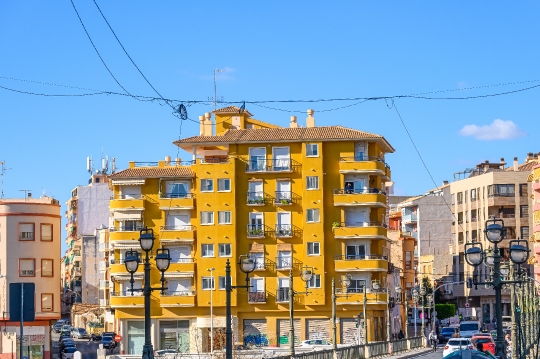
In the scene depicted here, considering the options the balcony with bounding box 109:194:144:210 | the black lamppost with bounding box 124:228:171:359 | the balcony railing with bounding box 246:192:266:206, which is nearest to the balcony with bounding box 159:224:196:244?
the balcony with bounding box 109:194:144:210

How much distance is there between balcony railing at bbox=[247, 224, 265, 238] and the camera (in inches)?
3474

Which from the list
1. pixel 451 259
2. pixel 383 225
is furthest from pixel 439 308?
pixel 383 225

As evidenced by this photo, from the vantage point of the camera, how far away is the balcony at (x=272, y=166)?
88875 mm

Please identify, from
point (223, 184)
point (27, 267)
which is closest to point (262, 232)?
point (223, 184)

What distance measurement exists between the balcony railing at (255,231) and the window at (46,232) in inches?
598

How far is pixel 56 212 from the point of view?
83938 mm

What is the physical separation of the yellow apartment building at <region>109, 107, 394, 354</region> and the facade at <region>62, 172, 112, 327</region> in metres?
59.7

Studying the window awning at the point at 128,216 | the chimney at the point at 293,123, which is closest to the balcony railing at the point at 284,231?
the window awning at the point at 128,216

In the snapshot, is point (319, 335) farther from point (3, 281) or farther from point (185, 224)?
point (3, 281)

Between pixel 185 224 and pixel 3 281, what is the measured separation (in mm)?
15109

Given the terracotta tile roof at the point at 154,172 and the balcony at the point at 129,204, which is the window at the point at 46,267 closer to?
the balcony at the point at 129,204

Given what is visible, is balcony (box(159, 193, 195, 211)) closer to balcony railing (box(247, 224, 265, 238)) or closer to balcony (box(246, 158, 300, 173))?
balcony railing (box(247, 224, 265, 238))

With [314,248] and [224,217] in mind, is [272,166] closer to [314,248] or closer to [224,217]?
[224,217]

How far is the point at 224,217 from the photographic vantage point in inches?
3499
